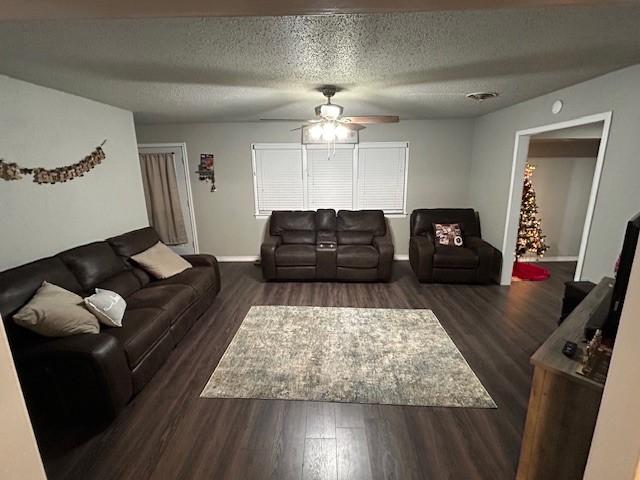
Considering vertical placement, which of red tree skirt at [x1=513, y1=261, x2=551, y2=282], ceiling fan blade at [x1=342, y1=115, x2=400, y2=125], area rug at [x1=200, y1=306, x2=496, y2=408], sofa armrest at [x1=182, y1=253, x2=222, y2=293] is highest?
ceiling fan blade at [x1=342, y1=115, x2=400, y2=125]

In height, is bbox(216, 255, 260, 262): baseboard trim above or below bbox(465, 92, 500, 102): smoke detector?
below

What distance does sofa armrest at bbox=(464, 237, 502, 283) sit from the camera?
4098mm

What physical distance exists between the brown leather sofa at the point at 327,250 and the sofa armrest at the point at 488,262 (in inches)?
47.7

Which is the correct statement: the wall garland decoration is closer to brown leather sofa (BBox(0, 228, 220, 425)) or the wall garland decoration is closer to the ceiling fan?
brown leather sofa (BBox(0, 228, 220, 425))

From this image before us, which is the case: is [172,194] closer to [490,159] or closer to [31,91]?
[31,91]

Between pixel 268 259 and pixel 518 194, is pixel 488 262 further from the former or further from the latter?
pixel 268 259

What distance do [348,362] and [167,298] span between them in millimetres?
1752

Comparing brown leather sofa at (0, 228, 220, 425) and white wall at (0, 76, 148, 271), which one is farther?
white wall at (0, 76, 148, 271)

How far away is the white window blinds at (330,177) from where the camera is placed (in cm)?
506

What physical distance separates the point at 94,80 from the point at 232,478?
10.1 feet

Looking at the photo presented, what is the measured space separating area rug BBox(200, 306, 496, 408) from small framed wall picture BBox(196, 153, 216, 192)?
2.76 meters

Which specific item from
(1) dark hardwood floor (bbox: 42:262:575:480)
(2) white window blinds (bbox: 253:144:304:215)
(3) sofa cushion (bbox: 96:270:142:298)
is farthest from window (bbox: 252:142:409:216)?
(1) dark hardwood floor (bbox: 42:262:575:480)

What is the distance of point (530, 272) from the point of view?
4590 mm

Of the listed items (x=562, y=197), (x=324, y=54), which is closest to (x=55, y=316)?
(x=324, y=54)
